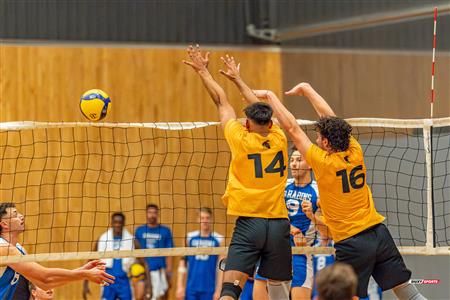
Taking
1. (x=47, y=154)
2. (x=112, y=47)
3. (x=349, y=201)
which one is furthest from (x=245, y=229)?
(x=112, y=47)

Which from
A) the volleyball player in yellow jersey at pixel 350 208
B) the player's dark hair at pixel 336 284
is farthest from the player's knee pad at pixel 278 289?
the player's dark hair at pixel 336 284

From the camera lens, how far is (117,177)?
1576 cm

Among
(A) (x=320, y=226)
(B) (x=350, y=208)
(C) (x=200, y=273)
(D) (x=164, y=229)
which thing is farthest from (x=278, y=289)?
(D) (x=164, y=229)

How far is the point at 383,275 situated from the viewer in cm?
829

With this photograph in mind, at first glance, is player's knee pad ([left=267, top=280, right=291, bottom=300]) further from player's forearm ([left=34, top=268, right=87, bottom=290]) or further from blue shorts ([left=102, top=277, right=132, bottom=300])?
blue shorts ([left=102, top=277, right=132, bottom=300])

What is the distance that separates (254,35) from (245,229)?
947cm

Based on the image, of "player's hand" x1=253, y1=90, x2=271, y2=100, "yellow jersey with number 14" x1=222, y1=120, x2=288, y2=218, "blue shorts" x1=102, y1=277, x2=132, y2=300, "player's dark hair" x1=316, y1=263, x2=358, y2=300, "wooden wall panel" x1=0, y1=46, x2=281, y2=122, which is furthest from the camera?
"wooden wall panel" x1=0, y1=46, x2=281, y2=122

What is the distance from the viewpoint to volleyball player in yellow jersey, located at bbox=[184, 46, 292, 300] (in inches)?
326

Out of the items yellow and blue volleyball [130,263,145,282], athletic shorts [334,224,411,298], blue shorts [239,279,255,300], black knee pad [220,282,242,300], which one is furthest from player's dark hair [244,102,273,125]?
yellow and blue volleyball [130,263,145,282]

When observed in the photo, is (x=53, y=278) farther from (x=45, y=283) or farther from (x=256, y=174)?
(x=256, y=174)

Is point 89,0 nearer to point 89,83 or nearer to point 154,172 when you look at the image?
point 89,83

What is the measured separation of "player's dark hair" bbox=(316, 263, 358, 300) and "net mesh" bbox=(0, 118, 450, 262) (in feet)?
30.5

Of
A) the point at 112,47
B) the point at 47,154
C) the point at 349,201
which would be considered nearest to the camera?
the point at 349,201

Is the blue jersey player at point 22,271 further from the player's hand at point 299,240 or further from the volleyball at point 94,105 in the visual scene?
the player's hand at point 299,240
